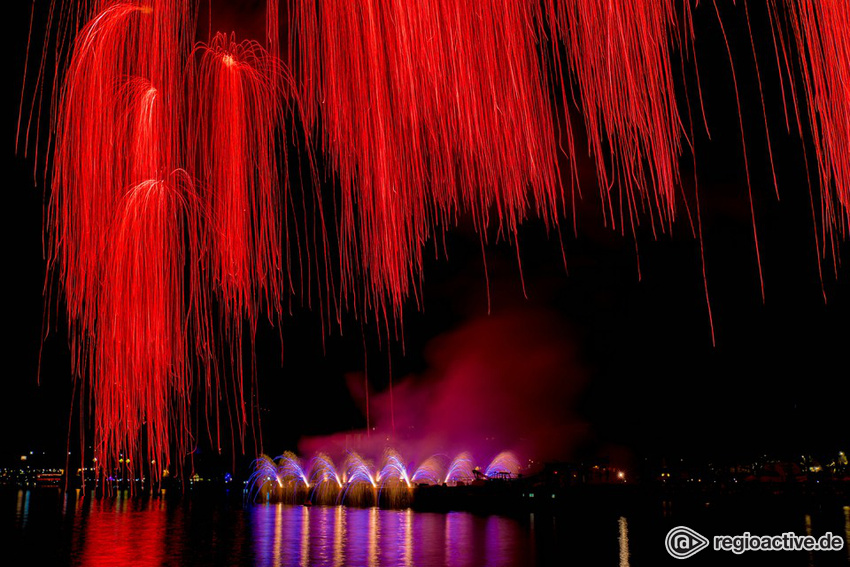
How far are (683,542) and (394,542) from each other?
806 centimetres

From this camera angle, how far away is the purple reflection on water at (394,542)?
1689cm

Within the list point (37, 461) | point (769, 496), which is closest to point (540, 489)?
point (769, 496)

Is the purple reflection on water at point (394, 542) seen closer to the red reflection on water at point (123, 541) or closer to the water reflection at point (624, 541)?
the water reflection at point (624, 541)

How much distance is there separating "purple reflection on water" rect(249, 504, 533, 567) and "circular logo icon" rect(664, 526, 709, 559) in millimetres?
3602

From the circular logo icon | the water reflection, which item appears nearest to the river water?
the water reflection

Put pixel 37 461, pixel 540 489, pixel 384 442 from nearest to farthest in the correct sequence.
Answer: pixel 540 489 < pixel 384 442 < pixel 37 461

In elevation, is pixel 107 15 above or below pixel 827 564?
above

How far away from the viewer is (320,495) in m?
57.1

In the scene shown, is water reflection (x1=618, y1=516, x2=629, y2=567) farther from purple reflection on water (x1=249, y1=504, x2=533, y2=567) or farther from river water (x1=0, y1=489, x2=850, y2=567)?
purple reflection on water (x1=249, y1=504, x2=533, y2=567)

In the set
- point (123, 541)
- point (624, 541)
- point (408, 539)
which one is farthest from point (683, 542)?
point (123, 541)

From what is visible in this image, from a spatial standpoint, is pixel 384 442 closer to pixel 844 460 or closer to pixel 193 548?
pixel 844 460

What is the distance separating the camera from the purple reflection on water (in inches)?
665

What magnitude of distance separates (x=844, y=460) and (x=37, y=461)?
144 m

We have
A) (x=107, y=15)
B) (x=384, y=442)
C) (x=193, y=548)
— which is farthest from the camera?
(x=384, y=442)
